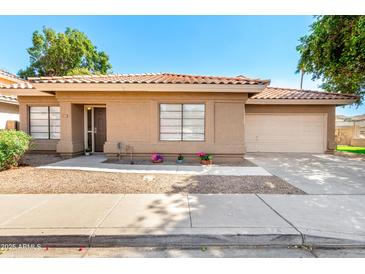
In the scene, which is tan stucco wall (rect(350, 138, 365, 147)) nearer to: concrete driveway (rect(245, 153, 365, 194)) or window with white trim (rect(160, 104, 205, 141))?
concrete driveway (rect(245, 153, 365, 194))

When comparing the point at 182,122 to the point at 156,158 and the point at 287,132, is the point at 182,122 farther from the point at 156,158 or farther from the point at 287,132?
the point at 287,132

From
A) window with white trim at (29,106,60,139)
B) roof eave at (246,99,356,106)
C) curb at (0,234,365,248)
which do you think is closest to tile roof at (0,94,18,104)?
window with white trim at (29,106,60,139)

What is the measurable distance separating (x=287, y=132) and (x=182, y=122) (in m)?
6.88

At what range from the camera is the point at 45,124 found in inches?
417

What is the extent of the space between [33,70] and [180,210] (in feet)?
103

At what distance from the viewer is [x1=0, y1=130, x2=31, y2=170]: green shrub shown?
22.4 feet

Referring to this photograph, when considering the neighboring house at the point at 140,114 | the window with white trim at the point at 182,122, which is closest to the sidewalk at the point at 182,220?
the neighboring house at the point at 140,114

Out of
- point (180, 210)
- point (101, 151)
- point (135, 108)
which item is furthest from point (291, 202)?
point (101, 151)

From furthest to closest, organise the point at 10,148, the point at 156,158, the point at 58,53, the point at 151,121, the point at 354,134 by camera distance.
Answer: the point at 58,53
the point at 354,134
the point at 151,121
the point at 156,158
the point at 10,148

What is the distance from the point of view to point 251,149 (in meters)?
12.4

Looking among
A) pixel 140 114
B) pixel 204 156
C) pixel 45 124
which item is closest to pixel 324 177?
pixel 204 156

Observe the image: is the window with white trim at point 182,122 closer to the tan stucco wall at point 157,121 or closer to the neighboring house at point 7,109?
the tan stucco wall at point 157,121
